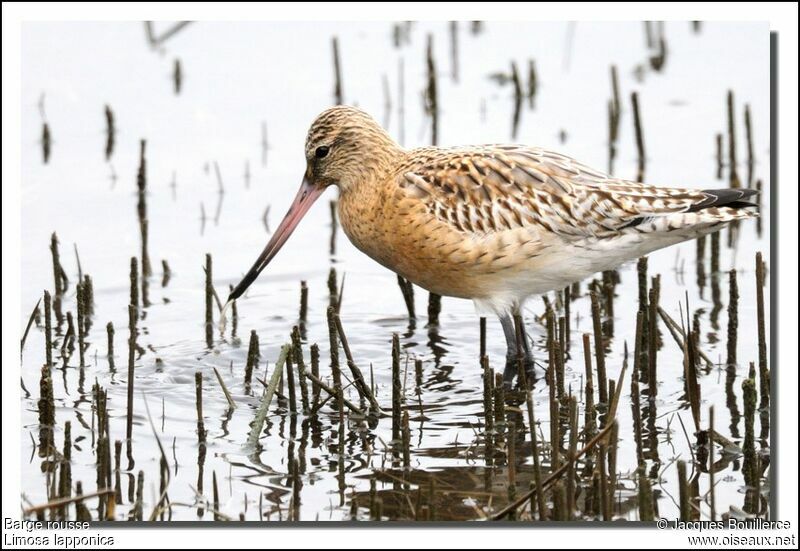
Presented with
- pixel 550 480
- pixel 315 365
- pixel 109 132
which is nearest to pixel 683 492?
pixel 550 480

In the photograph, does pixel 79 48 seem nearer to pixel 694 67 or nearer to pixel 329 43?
pixel 329 43

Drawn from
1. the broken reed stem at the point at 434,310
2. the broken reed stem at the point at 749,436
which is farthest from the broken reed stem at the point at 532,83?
the broken reed stem at the point at 749,436

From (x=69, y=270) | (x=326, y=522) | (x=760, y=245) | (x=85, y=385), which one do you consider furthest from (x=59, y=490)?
(x=760, y=245)

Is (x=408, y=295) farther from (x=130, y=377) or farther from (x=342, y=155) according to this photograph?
(x=130, y=377)

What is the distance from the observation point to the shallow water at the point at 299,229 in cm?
849

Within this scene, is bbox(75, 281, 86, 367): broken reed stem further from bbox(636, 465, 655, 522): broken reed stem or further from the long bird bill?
bbox(636, 465, 655, 522): broken reed stem

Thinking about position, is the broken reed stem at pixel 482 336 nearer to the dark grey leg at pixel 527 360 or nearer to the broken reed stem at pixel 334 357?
the dark grey leg at pixel 527 360

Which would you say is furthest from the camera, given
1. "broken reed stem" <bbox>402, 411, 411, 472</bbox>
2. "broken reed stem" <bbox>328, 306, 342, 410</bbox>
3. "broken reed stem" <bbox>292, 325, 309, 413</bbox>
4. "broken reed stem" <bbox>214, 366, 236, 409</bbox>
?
"broken reed stem" <bbox>214, 366, 236, 409</bbox>

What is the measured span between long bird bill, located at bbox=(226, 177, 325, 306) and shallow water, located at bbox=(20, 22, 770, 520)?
643mm

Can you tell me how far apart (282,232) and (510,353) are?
185 cm

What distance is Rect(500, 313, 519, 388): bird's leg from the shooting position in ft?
32.6

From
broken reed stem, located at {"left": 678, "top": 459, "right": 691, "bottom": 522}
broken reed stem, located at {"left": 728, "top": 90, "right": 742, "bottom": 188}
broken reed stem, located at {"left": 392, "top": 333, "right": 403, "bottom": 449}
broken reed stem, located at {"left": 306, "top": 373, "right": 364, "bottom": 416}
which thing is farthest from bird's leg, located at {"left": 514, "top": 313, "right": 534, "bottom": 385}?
broken reed stem, located at {"left": 728, "top": 90, "right": 742, "bottom": 188}

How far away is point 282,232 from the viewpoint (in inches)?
392

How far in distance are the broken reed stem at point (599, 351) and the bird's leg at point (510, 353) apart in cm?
103
